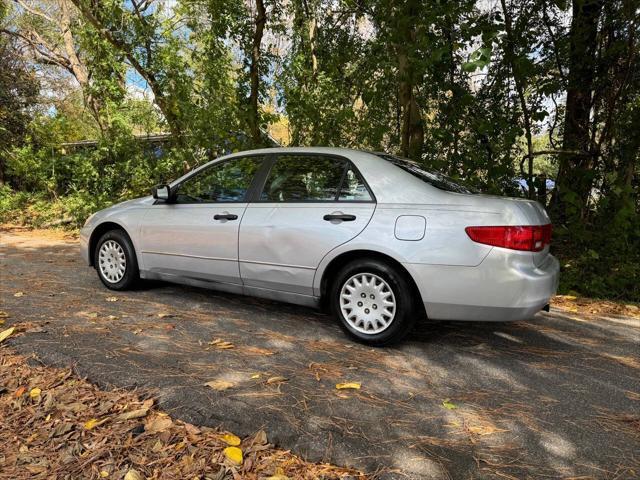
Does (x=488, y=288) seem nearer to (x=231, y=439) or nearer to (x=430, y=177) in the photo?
(x=430, y=177)

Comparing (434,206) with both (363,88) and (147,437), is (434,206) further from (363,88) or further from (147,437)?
(363,88)

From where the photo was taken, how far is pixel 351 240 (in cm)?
362

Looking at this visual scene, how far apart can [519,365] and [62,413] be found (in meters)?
3.04

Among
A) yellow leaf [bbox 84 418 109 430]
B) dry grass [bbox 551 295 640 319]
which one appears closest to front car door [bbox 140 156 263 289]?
yellow leaf [bbox 84 418 109 430]

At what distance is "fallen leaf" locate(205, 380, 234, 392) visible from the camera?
2.85m

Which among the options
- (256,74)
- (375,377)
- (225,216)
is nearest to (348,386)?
(375,377)

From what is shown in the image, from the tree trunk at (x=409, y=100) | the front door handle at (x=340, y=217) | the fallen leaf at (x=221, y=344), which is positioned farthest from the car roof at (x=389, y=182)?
the tree trunk at (x=409, y=100)

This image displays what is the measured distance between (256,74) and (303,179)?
5276 millimetres

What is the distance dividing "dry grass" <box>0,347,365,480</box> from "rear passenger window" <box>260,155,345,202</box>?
204 cm

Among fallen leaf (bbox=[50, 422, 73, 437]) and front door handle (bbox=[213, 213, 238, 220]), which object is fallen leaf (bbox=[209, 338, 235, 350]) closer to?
front door handle (bbox=[213, 213, 238, 220])

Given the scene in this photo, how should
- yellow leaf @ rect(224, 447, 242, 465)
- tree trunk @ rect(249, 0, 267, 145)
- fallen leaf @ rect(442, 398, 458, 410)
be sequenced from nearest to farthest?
1. yellow leaf @ rect(224, 447, 242, 465)
2. fallen leaf @ rect(442, 398, 458, 410)
3. tree trunk @ rect(249, 0, 267, 145)

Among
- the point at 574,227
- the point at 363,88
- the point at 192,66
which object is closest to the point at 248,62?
the point at 192,66

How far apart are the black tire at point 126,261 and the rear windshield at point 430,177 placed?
2.81m

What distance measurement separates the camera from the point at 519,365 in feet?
11.4
